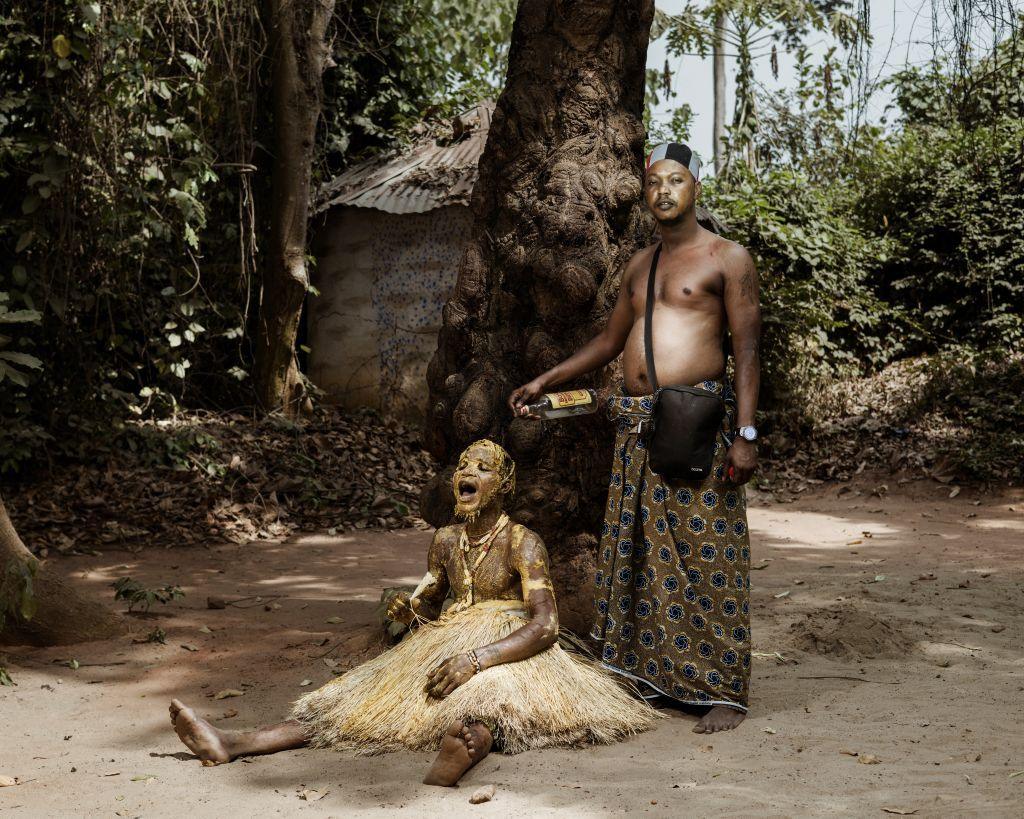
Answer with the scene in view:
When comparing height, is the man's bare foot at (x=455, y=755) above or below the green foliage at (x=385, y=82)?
below

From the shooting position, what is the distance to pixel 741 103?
19328mm

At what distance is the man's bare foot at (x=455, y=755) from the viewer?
325 centimetres

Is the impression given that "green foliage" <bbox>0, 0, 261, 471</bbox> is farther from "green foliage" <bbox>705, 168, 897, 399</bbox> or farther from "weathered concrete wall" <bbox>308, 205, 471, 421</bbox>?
"green foliage" <bbox>705, 168, 897, 399</bbox>

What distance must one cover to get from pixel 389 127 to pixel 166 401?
15.1 ft

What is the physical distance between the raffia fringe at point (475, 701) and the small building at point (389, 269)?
24.6 feet

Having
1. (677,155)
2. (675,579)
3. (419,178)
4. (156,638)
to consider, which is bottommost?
(156,638)

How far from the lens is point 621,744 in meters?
3.65

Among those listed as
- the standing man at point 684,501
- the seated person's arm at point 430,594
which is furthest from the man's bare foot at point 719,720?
the seated person's arm at point 430,594

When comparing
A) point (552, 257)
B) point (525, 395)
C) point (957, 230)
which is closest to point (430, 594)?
point (525, 395)

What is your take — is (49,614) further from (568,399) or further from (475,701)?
(568,399)

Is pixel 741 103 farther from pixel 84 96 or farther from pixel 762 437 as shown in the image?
pixel 84 96

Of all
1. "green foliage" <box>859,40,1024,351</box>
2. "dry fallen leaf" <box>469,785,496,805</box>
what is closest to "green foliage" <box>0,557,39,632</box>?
"dry fallen leaf" <box>469,785,496,805</box>

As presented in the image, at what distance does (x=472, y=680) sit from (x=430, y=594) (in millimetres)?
598

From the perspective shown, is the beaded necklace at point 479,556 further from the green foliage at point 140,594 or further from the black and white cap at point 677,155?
the green foliage at point 140,594
